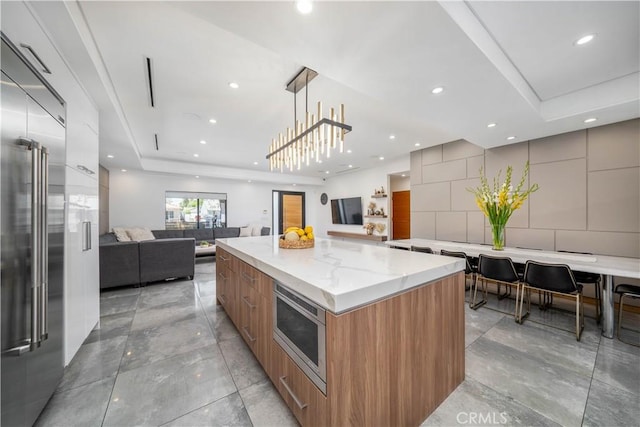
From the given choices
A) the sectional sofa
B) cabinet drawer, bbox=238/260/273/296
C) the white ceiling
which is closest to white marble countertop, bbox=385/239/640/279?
the white ceiling

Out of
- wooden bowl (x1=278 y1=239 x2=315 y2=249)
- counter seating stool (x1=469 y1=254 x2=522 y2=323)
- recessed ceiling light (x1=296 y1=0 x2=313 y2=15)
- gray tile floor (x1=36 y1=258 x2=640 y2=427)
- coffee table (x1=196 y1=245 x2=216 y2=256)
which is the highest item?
recessed ceiling light (x1=296 y1=0 x2=313 y2=15)

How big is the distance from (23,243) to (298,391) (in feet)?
5.28

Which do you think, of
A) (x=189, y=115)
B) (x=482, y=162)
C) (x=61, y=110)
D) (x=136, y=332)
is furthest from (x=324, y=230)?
(x=61, y=110)

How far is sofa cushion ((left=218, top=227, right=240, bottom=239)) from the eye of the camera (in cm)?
732

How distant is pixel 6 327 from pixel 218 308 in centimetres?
218

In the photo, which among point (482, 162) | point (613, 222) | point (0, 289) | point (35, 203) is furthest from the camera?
point (482, 162)

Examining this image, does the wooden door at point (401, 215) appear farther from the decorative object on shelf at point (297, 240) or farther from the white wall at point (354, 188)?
the decorative object on shelf at point (297, 240)

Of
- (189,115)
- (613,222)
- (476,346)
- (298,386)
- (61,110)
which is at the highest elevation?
(189,115)

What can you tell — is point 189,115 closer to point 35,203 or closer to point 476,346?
point 35,203

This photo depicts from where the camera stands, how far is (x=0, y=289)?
Answer: 1.05 meters

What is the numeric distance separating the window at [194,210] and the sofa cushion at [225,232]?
12.8 inches

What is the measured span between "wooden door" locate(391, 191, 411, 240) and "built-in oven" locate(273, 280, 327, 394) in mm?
5811

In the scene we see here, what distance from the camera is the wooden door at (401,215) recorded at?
6.73 m

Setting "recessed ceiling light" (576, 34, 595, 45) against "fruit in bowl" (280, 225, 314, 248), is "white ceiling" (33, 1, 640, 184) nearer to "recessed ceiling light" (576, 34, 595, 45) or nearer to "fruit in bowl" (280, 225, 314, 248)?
"recessed ceiling light" (576, 34, 595, 45)
